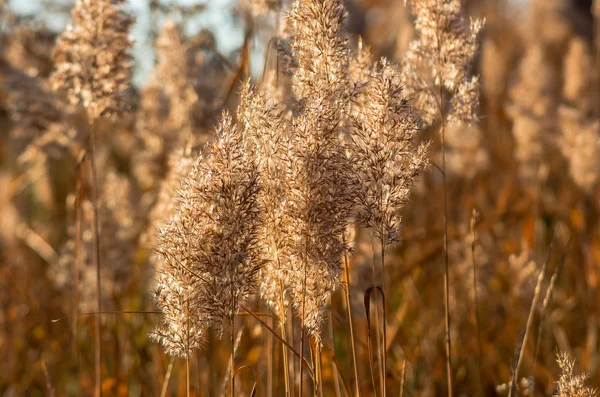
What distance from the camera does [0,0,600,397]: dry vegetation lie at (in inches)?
65.4

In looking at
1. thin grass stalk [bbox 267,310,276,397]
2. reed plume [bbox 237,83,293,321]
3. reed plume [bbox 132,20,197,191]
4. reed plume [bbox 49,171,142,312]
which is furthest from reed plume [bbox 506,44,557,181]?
reed plume [bbox 237,83,293,321]

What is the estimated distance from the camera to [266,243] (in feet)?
5.59

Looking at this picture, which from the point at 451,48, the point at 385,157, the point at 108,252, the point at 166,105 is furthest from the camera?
the point at 166,105

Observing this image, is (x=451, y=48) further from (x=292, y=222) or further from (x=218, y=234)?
(x=218, y=234)

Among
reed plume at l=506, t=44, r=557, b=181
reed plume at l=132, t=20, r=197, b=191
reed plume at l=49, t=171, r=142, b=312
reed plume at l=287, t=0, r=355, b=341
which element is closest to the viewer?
reed plume at l=287, t=0, r=355, b=341

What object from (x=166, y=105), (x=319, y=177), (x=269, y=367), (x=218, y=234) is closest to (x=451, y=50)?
(x=319, y=177)

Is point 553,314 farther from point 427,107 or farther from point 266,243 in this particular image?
point 266,243

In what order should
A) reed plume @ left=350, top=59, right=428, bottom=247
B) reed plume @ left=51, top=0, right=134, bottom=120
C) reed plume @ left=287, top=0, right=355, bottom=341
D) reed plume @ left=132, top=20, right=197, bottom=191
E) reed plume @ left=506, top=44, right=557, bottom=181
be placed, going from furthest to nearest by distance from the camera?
reed plume @ left=506, top=44, right=557, bottom=181 → reed plume @ left=132, top=20, right=197, bottom=191 → reed plume @ left=51, top=0, right=134, bottom=120 → reed plume @ left=350, top=59, right=428, bottom=247 → reed plume @ left=287, top=0, right=355, bottom=341

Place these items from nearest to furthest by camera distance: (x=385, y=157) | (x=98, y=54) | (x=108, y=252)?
(x=385, y=157) < (x=98, y=54) < (x=108, y=252)

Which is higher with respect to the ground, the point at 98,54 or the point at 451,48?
the point at 98,54

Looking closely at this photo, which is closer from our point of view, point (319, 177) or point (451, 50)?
point (319, 177)

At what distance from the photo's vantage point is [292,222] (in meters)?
1.64

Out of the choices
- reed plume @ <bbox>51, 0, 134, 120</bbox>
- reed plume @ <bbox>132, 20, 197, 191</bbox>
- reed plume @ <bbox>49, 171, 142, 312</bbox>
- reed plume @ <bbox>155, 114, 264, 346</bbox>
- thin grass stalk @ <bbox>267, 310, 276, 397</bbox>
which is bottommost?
thin grass stalk @ <bbox>267, 310, 276, 397</bbox>

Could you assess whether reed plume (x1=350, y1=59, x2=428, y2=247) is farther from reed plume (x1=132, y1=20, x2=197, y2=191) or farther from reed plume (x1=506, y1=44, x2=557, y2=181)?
reed plume (x1=506, y1=44, x2=557, y2=181)
